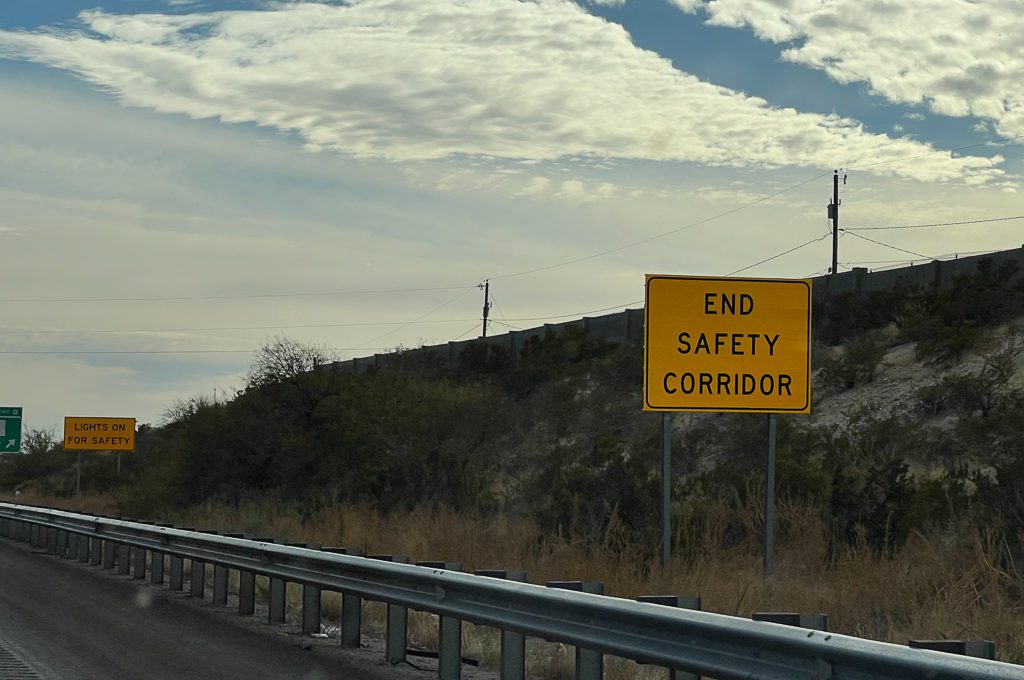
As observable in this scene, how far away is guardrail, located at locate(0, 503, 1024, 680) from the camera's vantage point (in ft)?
18.8

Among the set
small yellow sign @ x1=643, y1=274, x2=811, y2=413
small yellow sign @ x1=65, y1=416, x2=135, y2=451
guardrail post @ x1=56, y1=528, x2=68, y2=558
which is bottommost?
guardrail post @ x1=56, y1=528, x2=68, y2=558

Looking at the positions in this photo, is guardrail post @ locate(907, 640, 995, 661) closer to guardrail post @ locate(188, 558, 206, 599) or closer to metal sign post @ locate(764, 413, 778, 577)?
metal sign post @ locate(764, 413, 778, 577)

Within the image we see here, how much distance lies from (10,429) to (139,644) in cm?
4422

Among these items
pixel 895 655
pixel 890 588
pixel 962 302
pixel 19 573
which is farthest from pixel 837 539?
pixel 962 302

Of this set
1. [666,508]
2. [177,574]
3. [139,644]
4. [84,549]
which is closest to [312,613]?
[139,644]

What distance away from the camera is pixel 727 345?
17.8 m

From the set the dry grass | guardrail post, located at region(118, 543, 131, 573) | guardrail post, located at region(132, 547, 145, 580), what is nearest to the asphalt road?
the dry grass

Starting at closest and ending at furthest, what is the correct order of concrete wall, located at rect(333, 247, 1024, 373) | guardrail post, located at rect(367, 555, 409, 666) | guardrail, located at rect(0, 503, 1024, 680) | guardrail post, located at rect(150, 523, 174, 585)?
guardrail, located at rect(0, 503, 1024, 680)
guardrail post, located at rect(367, 555, 409, 666)
guardrail post, located at rect(150, 523, 174, 585)
concrete wall, located at rect(333, 247, 1024, 373)

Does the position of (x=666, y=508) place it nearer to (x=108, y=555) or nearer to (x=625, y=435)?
(x=108, y=555)

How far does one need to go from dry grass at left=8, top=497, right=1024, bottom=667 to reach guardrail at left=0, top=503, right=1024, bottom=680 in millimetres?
962

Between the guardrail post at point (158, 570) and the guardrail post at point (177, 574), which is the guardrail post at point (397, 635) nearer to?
the guardrail post at point (177, 574)

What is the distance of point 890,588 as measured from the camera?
43.9 ft

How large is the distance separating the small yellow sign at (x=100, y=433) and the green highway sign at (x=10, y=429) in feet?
13.5

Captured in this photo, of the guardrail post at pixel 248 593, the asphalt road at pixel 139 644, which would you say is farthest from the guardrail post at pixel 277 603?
the guardrail post at pixel 248 593
